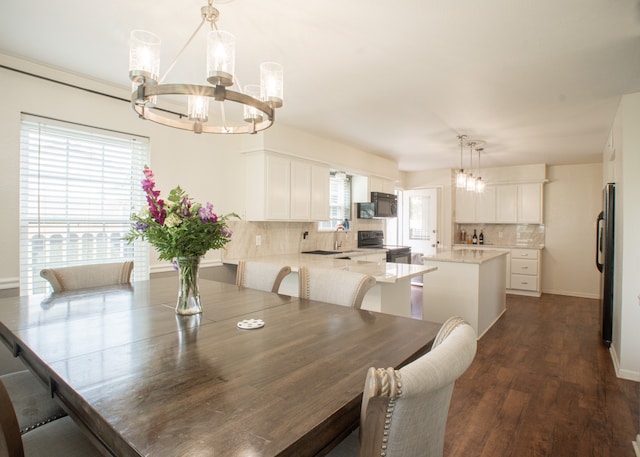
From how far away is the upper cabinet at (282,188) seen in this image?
3814 millimetres

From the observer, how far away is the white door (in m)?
6.89

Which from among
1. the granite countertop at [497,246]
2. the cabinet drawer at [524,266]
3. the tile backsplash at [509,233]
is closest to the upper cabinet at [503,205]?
the tile backsplash at [509,233]

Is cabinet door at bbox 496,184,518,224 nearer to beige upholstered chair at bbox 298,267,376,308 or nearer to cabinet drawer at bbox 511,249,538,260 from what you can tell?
cabinet drawer at bbox 511,249,538,260

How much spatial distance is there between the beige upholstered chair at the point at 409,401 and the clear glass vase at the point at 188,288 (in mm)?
1137

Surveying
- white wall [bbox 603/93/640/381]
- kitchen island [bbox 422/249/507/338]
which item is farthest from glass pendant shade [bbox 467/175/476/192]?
white wall [bbox 603/93/640/381]

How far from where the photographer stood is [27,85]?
2.45 m

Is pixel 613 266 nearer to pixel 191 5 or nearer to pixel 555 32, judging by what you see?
pixel 555 32

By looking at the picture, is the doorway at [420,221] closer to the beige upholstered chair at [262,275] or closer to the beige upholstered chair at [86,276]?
the beige upholstered chair at [262,275]

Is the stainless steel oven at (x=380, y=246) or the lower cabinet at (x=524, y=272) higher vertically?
the stainless steel oven at (x=380, y=246)

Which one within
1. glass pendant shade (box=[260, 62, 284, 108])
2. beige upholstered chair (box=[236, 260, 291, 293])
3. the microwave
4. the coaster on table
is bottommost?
the coaster on table

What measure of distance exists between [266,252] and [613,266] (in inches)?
140

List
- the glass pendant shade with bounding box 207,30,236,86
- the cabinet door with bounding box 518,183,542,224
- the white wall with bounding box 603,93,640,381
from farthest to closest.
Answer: the cabinet door with bounding box 518,183,542,224 → the white wall with bounding box 603,93,640,381 → the glass pendant shade with bounding box 207,30,236,86

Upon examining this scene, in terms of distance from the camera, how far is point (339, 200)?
5.50 metres

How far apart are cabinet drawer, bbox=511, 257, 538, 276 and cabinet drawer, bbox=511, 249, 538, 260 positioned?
5 centimetres
